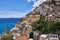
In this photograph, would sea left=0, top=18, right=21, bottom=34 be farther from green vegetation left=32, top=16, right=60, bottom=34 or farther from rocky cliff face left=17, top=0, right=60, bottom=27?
green vegetation left=32, top=16, right=60, bottom=34

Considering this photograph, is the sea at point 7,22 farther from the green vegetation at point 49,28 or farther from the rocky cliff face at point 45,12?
the green vegetation at point 49,28

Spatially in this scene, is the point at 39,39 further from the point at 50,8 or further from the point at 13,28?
Result: the point at 50,8

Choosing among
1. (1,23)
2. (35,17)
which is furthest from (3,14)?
(35,17)

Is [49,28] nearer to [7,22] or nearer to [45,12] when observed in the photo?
[7,22]

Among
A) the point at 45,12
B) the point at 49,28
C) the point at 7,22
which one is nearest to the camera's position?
the point at 49,28

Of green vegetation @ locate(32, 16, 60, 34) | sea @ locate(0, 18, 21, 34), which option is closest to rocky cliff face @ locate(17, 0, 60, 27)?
sea @ locate(0, 18, 21, 34)

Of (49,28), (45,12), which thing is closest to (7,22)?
(49,28)

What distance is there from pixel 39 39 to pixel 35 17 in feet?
5.82

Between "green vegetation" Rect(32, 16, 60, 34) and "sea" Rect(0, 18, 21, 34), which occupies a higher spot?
"sea" Rect(0, 18, 21, 34)

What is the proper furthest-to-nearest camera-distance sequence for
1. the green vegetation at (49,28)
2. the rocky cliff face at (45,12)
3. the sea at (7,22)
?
the rocky cliff face at (45,12) → the sea at (7,22) → the green vegetation at (49,28)

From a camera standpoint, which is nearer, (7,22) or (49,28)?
(49,28)

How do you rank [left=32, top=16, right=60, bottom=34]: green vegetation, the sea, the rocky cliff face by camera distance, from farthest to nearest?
1. the rocky cliff face
2. the sea
3. [left=32, top=16, right=60, bottom=34]: green vegetation

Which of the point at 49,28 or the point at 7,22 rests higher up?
the point at 7,22

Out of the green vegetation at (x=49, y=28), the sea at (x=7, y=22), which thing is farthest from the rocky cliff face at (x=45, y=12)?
the green vegetation at (x=49, y=28)
